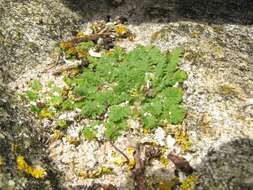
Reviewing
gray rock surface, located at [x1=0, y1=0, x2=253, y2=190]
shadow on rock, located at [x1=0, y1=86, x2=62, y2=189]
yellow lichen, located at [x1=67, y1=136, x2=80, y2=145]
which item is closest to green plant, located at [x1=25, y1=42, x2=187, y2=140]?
yellow lichen, located at [x1=67, y1=136, x2=80, y2=145]

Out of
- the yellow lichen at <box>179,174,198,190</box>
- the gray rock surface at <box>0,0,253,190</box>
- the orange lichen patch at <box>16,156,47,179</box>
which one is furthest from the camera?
the gray rock surface at <box>0,0,253,190</box>

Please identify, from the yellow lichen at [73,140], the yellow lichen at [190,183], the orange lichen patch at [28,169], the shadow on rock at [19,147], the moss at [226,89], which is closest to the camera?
the shadow on rock at [19,147]

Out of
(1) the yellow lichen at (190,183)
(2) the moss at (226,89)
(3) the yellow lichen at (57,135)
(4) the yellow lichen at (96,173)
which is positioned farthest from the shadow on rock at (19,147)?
(2) the moss at (226,89)

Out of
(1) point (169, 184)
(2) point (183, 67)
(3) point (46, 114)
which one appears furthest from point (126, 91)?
(1) point (169, 184)

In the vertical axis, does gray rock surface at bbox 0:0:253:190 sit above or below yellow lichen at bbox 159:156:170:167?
above

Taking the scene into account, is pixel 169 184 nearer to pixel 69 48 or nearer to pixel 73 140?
pixel 73 140

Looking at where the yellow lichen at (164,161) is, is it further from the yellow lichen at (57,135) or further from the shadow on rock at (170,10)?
the shadow on rock at (170,10)

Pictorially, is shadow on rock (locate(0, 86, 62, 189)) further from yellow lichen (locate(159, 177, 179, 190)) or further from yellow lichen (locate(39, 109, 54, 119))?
yellow lichen (locate(159, 177, 179, 190))
